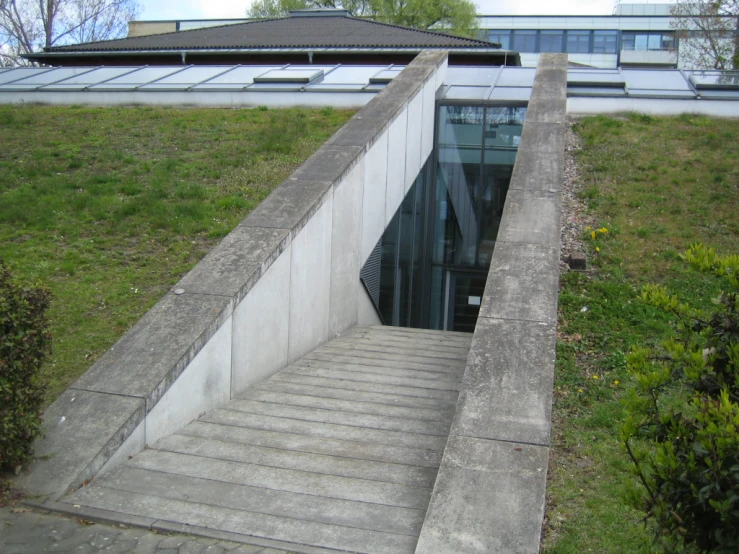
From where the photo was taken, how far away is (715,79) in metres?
15.3

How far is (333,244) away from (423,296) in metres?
6.84

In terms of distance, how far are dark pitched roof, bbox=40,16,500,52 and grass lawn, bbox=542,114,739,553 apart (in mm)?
9871

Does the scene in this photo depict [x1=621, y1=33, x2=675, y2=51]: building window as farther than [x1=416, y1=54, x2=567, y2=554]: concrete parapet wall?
Yes

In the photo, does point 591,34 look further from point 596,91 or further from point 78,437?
point 78,437

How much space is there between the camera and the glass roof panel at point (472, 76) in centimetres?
1469

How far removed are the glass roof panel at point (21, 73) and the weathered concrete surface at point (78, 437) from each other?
1549 cm

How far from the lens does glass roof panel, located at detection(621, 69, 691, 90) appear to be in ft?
49.3

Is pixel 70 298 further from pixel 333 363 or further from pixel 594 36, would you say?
pixel 594 36

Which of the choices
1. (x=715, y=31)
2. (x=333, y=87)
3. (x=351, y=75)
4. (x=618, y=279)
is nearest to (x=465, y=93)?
(x=333, y=87)

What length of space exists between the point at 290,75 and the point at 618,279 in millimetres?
11177

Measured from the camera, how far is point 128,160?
1108 centimetres

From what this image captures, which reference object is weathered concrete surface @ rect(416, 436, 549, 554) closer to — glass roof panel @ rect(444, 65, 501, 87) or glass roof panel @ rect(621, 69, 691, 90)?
glass roof panel @ rect(444, 65, 501, 87)

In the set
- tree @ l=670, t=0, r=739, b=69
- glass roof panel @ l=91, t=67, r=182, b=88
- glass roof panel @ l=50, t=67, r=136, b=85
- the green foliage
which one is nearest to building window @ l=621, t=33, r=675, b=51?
tree @ l=670, t=0, r=739, b=69

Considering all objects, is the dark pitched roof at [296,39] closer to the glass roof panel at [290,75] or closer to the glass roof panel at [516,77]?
the glass roof panel at [290,75]
